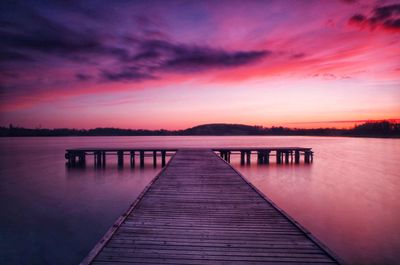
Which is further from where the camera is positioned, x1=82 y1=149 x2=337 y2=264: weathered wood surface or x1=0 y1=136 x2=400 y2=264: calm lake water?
x1=0 y1=136 x2=400 y2=264: calm lake water

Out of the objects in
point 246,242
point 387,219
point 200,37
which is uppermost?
point 200,37

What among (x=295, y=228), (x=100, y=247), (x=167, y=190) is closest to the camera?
(x=100, y=247)

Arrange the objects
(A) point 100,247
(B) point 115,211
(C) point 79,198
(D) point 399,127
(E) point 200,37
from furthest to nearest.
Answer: (D) point 399,127
(E) point 200,37
(C) point 79,198
(B) point 115,211
(A) point 100,247

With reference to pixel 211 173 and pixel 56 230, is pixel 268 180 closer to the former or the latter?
pixel 211 173

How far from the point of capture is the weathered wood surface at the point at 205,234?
323 cm

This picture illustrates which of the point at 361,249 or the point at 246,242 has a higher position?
the point at 246,242

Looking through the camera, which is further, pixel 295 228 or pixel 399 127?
pixel 399 127

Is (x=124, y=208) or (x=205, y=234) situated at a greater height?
(x=205, y=234)

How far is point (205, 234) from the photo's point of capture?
3.86m

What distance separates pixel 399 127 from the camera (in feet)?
301

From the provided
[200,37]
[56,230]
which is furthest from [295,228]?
[200,37]

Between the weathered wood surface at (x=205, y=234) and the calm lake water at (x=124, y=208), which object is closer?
the weathered wood surface at (x=205, y=234)

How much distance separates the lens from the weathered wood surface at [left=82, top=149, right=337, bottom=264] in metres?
3.23

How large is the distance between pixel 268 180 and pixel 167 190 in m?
10.6
